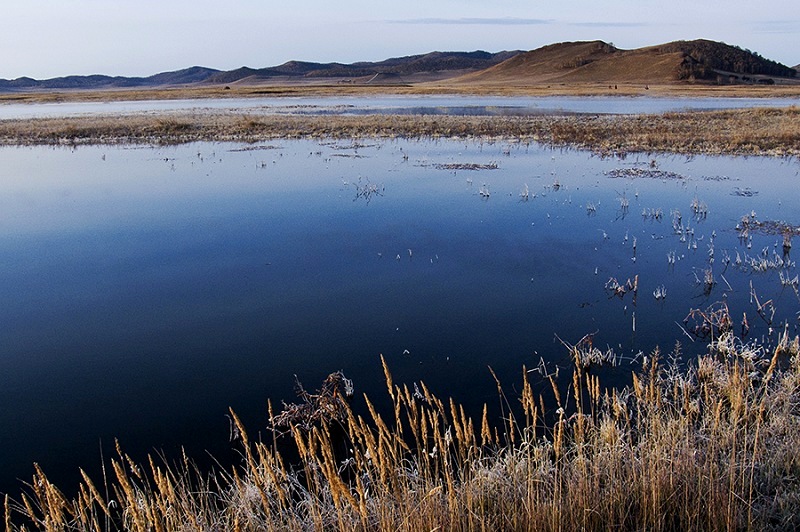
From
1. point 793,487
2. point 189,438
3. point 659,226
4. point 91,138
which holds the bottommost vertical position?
point 189,438

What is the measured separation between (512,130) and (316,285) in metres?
24.1

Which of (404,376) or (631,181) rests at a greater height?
(631,181)

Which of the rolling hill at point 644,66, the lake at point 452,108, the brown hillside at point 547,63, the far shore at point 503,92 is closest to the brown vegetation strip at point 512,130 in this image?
the lake at point 452,108

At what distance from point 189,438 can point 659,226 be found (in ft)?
34.6

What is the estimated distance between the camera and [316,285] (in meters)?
9.49

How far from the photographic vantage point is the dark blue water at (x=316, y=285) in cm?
615

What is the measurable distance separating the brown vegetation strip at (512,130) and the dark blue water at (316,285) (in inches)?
234

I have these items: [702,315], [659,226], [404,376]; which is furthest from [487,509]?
[659,226]

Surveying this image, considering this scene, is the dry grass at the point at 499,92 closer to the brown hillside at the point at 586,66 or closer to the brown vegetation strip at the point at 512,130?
the brown hillside at the point at 586,66

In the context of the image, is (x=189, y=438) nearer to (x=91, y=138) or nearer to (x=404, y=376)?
(x=404, y=376)

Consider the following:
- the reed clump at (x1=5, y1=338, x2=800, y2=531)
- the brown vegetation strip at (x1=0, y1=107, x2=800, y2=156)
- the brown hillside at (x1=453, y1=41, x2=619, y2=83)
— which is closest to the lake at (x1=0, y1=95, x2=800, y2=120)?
the brown vegetation strip at (x1=0, y1=107, x2=800, y2=156)

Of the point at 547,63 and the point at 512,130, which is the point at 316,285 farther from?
the point at 547,63

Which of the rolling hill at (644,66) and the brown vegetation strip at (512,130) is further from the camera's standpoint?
the rolling hill at (644,66)

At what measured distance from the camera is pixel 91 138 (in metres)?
29.9
